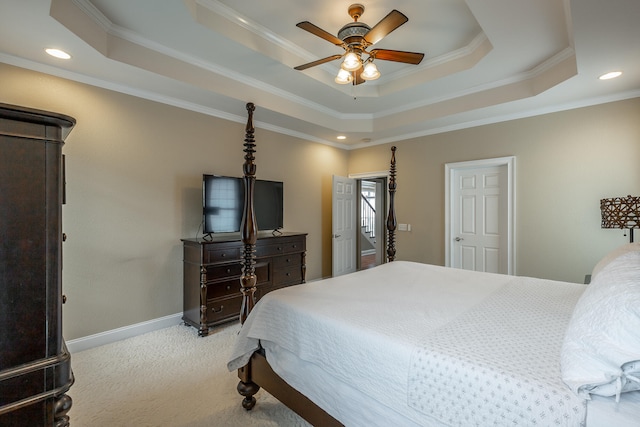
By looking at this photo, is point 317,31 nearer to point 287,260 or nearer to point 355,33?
point 355,33

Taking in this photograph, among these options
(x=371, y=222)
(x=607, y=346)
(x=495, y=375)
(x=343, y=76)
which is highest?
(x=343, y=76)


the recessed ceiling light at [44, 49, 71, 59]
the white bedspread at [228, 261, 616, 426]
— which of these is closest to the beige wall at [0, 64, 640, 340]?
A: the recessed ceiling light at [44, 49, 71, 59]

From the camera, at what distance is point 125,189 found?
3037 millimetres

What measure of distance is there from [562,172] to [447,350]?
139 inches

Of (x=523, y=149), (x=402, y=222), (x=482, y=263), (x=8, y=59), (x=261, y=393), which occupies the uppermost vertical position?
(x=8, y=59)

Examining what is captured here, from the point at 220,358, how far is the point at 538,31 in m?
3.98

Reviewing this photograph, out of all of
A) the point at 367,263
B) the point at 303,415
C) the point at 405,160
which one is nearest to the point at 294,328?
the point at 303,415

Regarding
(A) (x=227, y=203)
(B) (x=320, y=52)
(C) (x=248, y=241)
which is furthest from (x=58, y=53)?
(B) (x=320, y=52)

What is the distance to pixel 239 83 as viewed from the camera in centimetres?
339

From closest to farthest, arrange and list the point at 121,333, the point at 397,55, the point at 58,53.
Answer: the point at 58,53 → the point at 397,55 → the point at 121,333

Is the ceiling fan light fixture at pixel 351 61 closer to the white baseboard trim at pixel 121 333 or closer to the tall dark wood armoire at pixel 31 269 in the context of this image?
the tall dark wood armoire at pixel 31 269

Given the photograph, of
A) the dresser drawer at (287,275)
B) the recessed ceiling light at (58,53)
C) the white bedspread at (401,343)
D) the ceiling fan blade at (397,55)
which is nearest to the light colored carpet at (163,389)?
the white bedspread at (401,343)

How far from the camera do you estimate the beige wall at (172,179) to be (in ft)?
9.05

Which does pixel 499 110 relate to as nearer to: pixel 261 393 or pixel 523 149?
pixel 523 149
